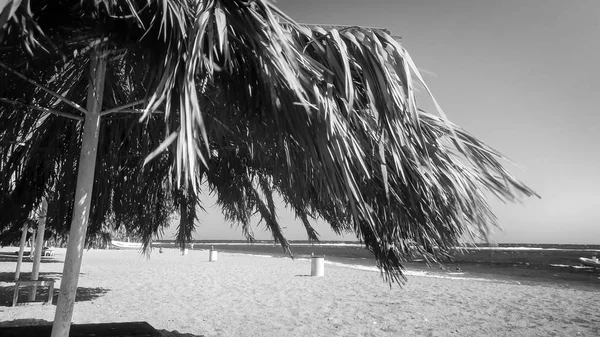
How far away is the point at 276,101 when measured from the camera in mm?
1568

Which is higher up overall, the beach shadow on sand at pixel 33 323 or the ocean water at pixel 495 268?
the beach shadow on sand at pixel 33 323

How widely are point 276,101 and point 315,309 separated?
697 centimetres

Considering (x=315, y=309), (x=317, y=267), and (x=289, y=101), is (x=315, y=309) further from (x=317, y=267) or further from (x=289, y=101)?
(x=289, y=101)

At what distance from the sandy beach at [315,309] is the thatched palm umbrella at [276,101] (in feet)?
13.6

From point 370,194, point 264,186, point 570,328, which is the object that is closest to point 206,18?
point 370,194

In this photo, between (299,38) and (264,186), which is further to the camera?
(264,186)

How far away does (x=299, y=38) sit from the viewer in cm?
183

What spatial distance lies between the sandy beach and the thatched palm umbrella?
4.15 metres

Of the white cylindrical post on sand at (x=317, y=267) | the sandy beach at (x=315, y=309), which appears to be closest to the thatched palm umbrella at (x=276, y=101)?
the sandy beach at (x=315, y=309)

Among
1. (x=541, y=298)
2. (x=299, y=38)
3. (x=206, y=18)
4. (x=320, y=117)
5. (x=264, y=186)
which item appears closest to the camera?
(x=206, y=18)

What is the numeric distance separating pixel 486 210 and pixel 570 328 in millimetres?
7373

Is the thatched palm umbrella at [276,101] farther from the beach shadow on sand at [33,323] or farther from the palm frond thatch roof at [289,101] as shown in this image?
the beach shadow on sand at [33,323]

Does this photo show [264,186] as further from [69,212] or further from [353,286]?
[353,286]

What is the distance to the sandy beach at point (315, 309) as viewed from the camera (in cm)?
615
